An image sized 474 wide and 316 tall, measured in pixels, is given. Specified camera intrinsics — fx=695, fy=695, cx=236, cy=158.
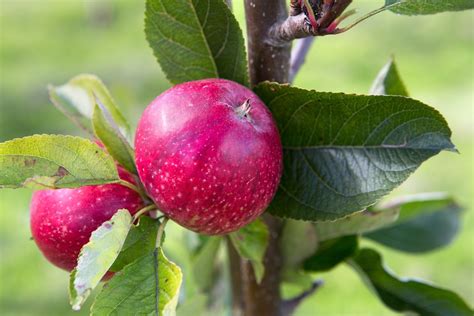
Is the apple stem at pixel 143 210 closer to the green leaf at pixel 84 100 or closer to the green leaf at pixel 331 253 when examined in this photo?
the green leaf at pixel 84 100

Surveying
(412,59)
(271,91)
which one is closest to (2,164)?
(271,91)

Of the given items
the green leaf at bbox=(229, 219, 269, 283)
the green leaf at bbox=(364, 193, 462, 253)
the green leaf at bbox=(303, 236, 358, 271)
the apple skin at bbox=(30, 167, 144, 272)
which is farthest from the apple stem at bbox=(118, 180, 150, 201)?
the green leaf at bbox=(364, 193, 462, 253)

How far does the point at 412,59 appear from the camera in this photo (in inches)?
228

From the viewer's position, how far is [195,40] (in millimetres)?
899

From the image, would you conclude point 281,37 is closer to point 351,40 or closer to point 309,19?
point 309,19

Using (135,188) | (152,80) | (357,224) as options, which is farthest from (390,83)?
(152,80)

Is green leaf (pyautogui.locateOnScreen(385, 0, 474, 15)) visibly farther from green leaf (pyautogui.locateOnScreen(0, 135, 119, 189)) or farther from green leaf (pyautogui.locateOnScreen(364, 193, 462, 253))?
green leaf (pyautogui.locateOnScreen(364, 193, 462, 253))

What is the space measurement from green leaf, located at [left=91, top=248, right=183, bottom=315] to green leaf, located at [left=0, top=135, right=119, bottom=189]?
12 cm

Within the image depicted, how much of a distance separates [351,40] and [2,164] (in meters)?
5.68

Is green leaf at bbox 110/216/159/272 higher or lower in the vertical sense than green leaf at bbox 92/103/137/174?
lower

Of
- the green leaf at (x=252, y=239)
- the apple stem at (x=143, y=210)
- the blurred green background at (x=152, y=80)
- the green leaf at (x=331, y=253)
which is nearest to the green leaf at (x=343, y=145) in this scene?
the green leaf at (x=252, y=239)

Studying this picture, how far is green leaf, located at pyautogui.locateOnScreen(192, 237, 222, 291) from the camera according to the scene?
4.06ft

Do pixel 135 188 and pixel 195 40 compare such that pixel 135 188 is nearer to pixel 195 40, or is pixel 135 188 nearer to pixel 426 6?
pixel 195 40

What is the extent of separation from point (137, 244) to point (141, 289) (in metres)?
0.07
